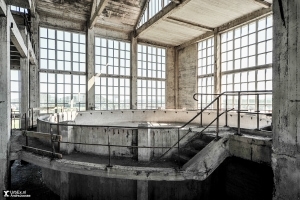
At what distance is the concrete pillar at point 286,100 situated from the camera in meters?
3.16

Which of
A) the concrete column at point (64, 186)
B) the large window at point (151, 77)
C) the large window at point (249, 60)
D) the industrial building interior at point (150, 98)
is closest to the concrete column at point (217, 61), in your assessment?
the industrial building interior at point (150, 98)

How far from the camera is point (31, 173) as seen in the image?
8.06 meters

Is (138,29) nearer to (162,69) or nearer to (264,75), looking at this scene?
(162,69)

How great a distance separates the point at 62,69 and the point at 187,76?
10911 mm

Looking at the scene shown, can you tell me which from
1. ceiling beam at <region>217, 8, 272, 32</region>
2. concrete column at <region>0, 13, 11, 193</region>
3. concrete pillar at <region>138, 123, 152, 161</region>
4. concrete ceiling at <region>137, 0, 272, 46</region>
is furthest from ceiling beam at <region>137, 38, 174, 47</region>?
concrete pillar at <region>138, 123, 152, 161</region>

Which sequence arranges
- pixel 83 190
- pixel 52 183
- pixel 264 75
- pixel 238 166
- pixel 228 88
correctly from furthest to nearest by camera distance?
pixel 228 88, pixel 264 75, pixel 52 183, pixel 83 190, pixel 238 166

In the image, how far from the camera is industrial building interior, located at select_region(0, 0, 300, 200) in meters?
4.11

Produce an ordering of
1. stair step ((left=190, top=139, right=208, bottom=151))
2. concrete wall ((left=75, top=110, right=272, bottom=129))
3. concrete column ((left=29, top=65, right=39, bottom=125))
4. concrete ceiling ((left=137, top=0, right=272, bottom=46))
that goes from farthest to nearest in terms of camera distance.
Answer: concrete column ((left=29, top=65, right=39, bottom=125))
concrete ceiling ((left=137, top=0, right=272, bottom=46))
concrete wall ((left=75, top=110, right=272, bottom=129))
stair step ((left=190, top=139, right=208, bottom=151))

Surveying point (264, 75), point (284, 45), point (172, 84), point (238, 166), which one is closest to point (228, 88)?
point (264, 75)

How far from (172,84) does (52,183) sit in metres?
14.4

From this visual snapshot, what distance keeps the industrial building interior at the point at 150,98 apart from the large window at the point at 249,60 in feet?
0.25

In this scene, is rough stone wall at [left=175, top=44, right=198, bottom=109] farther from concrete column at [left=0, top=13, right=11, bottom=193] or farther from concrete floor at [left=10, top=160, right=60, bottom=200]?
concrete column at [left=0, top=13, right=11, bottom=193]

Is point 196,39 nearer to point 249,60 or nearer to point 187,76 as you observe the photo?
point 187,76

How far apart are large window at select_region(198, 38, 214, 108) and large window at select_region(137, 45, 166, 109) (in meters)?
3.68
